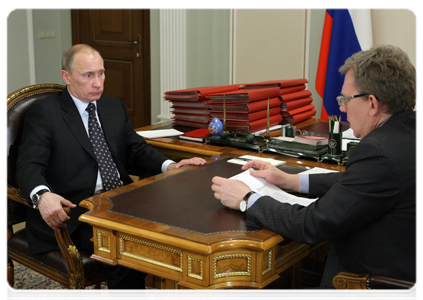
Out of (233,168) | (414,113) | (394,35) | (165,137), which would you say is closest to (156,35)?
(394,35)

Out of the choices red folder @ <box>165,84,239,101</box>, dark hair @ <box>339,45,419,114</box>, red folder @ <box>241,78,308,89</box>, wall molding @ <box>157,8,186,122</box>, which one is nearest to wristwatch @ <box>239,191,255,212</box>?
→ dark hair @ <box>339,45,419,114</box>

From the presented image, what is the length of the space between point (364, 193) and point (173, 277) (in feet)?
2.07

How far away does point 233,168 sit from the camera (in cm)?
231

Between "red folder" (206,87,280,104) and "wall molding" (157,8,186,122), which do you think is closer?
"red folder" (206,87,280,104)

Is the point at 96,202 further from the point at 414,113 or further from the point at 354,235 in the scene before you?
the point at 414,113

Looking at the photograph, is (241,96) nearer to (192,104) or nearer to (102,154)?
(192,104)

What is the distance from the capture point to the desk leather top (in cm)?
165

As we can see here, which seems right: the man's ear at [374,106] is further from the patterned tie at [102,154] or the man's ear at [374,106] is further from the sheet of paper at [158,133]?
the sheet of paper at [158,133]

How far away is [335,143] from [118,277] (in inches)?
46.1

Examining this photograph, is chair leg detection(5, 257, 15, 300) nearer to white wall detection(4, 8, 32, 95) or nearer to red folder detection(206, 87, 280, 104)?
red folder detection(206, 87, 280, 104)

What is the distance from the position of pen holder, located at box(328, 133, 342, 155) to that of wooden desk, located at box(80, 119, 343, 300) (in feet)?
2.62

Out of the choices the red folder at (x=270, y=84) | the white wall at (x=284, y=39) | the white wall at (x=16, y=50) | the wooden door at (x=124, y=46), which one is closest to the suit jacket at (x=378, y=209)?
the red folder at (x=270, y=84)

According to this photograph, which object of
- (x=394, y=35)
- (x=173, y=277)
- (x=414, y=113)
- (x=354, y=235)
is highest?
(x=394, y=35)

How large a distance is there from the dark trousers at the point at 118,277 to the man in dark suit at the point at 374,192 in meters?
0.78
